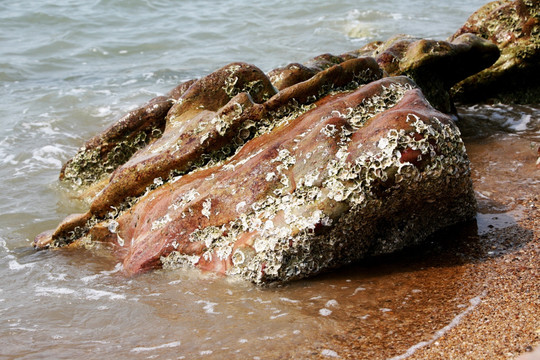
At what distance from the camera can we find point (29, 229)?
6.73 metres

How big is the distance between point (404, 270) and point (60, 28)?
1716 cm

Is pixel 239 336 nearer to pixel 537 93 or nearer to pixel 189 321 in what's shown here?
pixel 189 321

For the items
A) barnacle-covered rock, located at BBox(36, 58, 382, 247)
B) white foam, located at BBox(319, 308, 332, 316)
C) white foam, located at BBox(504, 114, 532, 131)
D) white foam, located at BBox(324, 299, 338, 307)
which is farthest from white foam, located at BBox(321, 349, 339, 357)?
white foam, located at BBox(504, 114, 532, 131)

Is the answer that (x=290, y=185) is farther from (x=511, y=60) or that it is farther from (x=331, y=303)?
(x=511, y=60)

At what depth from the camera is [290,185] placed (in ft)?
15.7

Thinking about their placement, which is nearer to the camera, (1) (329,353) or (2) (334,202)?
(1) (329,353)

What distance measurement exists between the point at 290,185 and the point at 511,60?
19.4 ft

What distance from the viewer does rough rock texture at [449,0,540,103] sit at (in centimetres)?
910

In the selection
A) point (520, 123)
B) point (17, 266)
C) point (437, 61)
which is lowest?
point (17, 266)

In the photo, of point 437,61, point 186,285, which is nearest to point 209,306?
point 186,285

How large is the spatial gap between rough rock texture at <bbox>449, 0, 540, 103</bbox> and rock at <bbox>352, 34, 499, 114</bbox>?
30.5 inches

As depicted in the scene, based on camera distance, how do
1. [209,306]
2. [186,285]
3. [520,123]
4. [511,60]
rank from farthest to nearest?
1. [511,60]
2. [520,123]
3. [186,285]
4. [209,306]

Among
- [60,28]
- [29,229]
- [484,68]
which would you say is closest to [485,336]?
[29,229]

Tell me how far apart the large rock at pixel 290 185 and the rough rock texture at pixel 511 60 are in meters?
3.80
